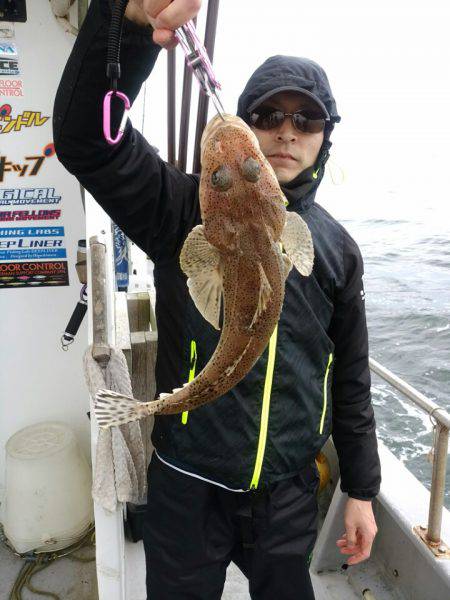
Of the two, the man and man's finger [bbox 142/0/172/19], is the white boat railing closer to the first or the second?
the man

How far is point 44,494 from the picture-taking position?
3.80 meters

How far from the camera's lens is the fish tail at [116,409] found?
5.65 ft

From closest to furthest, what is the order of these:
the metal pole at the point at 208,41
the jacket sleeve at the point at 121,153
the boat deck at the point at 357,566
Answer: the jacket sleeve at the point at 121,153
the metal pole at the point at 208,41
the boat deck at the point at 357,566

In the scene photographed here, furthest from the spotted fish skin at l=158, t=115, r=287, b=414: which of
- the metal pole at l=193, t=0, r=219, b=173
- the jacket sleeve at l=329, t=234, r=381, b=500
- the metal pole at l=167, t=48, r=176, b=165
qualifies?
the metal pole at l=167, t=48, r=176, b=165

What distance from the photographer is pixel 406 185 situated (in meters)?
53.6

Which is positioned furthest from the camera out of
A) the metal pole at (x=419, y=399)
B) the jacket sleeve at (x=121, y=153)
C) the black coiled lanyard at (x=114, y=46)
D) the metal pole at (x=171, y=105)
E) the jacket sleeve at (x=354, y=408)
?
the metal pole at (x=171, y=105)

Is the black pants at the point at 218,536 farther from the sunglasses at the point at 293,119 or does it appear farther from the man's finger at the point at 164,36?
the man's finger at the point at 164,36

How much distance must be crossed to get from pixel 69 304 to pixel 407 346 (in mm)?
10563

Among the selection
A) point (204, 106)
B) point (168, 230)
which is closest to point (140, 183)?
point (168, 230)

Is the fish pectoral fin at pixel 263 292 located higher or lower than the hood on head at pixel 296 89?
lower

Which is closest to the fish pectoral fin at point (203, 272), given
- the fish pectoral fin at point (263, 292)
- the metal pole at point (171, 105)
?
the fish pectoral fin at point (263, 292)

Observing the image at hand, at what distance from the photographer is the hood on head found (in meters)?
2.27

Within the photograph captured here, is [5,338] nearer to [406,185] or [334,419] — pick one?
[334,419]

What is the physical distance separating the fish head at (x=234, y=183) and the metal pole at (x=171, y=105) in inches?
76.8
